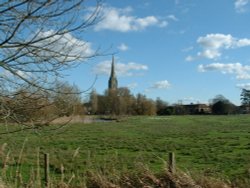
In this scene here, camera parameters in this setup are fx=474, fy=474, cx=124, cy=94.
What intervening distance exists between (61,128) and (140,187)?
2.40 m

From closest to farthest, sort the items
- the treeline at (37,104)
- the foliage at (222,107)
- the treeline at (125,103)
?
the treeline at (37,104), the treeline at (125,103), the foliage at (222,107)

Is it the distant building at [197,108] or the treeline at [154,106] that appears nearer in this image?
the treeline at [154,106]

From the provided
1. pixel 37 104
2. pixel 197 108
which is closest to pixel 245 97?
pixel 197 108

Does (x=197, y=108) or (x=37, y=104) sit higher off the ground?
(x=197, y=108)

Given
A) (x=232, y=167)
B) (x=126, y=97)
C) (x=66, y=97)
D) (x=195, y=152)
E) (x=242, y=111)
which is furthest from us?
(x=242, y=111)

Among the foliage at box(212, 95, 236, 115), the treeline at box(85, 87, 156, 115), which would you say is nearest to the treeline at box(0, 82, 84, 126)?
the treeline at box(85, 87, 156, 115)

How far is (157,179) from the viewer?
8305 mm

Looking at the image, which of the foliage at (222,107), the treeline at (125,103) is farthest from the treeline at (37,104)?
the foliage at (222,107)

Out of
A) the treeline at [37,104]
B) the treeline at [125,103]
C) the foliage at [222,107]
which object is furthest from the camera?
the foliage at [222,107]

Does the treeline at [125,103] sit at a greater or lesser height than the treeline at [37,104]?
→ greater

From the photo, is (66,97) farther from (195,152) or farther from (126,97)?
(126,97)

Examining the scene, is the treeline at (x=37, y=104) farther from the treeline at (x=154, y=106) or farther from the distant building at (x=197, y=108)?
the distant building at (x=197, y=108)

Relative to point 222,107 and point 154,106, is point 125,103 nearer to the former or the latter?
point 154,106

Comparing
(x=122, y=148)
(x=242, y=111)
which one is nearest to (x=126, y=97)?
(x=242, y=111)
